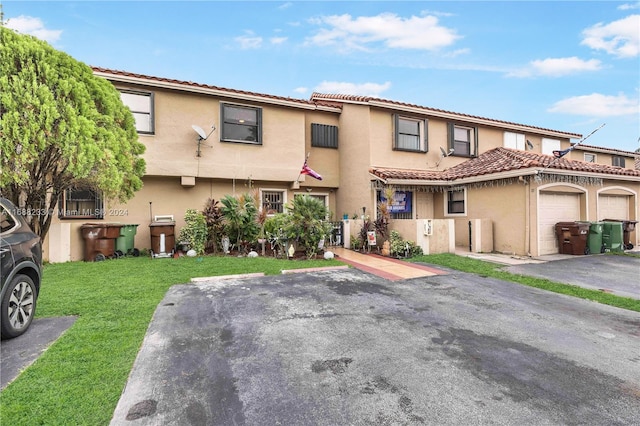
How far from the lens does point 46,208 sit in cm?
790

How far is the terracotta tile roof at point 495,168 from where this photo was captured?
1066 centimetres

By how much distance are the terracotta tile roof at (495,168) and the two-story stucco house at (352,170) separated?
0.07m

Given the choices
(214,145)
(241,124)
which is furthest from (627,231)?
(214,145)

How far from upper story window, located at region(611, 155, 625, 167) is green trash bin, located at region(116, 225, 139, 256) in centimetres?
2964

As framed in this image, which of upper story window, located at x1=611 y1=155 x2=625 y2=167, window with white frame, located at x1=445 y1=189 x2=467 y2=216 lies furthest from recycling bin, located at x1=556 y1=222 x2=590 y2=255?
upper story window, located at x1=611 y1=155 x2=625 y2=167

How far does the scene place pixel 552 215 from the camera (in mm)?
11094

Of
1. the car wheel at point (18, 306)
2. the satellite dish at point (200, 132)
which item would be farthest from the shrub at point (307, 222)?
the car wheel at point (18, 306)

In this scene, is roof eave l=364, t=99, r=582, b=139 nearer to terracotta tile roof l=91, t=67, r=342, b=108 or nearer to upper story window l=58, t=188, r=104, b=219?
terracotta tile roof l=91, t=67, r=342, b=108

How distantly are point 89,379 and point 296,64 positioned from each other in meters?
16.6

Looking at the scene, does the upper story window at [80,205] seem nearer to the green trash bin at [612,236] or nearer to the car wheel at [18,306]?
the car wheel at [18,306]

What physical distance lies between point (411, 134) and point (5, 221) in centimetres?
1325

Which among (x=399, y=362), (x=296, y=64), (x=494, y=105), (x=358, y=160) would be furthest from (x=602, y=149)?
(x=399, y=362)

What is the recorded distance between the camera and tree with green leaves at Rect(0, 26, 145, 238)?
6.26 m

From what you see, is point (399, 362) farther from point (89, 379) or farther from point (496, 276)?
point (496, 276)
